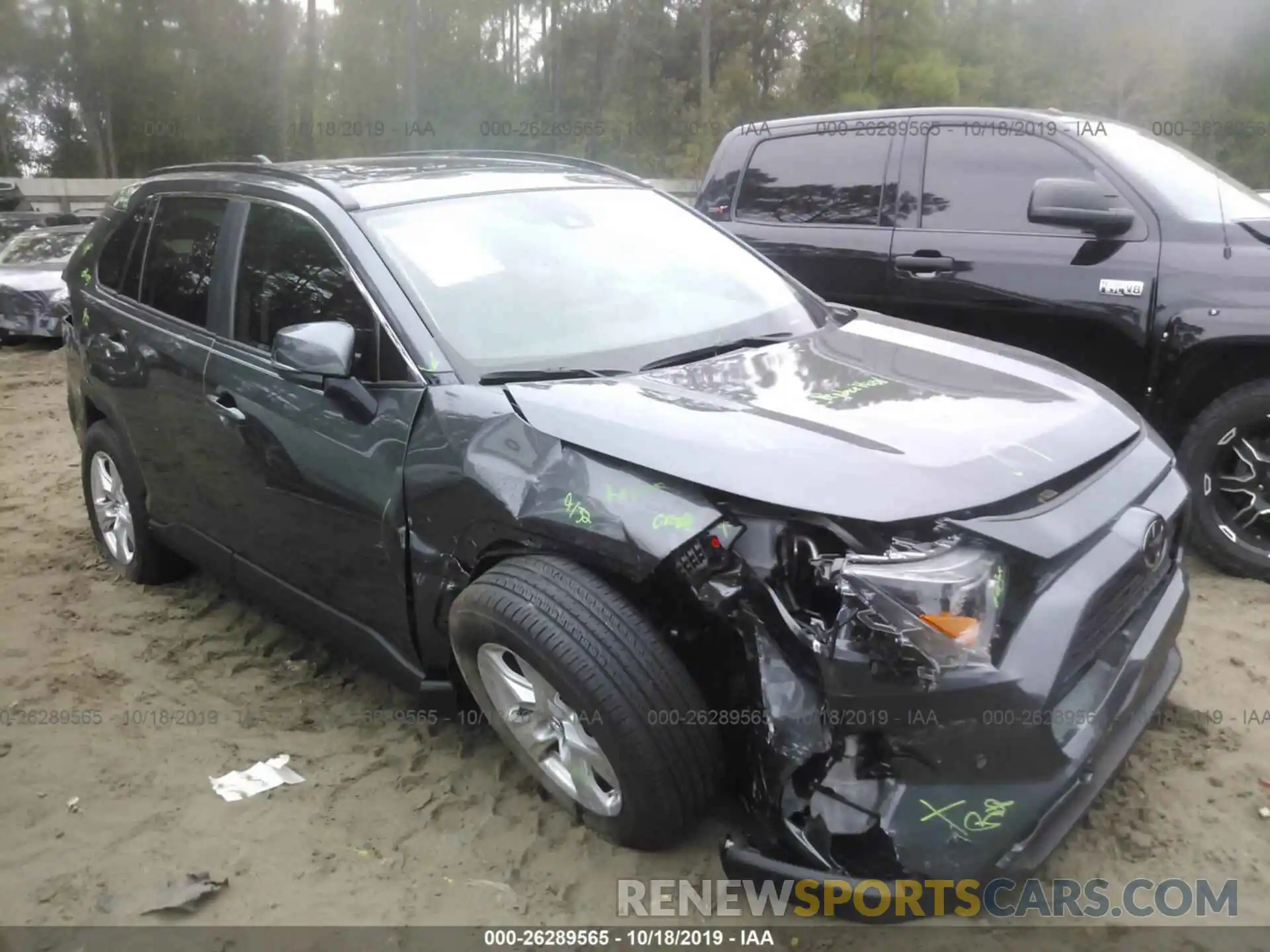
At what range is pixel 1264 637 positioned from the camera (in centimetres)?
Result: 380

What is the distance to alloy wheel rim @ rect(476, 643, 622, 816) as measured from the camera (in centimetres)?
262

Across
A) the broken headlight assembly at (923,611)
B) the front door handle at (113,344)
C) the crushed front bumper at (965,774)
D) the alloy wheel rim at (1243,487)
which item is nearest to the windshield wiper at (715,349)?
the broken headlight assembly at (923,611)

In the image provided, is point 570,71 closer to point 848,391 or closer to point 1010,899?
point 848,391

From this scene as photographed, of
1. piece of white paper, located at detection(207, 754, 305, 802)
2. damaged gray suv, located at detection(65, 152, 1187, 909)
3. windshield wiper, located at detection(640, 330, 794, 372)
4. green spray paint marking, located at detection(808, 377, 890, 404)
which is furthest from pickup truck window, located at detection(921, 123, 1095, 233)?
piece of white paper, located at detection(207, 754, 305, 802)

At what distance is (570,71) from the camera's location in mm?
41250

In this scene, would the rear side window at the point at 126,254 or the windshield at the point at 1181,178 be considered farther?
the windshield at the point at 1181,178

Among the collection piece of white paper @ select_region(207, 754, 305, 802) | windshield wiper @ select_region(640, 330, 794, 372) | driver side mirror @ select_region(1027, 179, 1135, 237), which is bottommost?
piece of white paper @ select_region(207, 754, 305, 802)

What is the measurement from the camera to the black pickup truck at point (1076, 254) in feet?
13.9

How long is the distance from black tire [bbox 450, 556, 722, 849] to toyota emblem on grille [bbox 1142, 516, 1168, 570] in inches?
45.7

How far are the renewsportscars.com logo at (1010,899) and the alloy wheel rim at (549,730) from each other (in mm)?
240

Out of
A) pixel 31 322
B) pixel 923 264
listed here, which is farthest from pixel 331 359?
pixel 31 322

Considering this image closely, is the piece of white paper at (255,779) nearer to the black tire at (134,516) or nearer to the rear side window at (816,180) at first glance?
the black tire at (134,516)

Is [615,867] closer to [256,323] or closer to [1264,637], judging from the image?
[256,323]

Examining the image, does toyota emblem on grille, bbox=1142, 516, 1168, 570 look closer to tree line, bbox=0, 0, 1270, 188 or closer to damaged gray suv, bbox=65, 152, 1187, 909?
damaged gray suv, bbox=65, 152, 1187, 909
